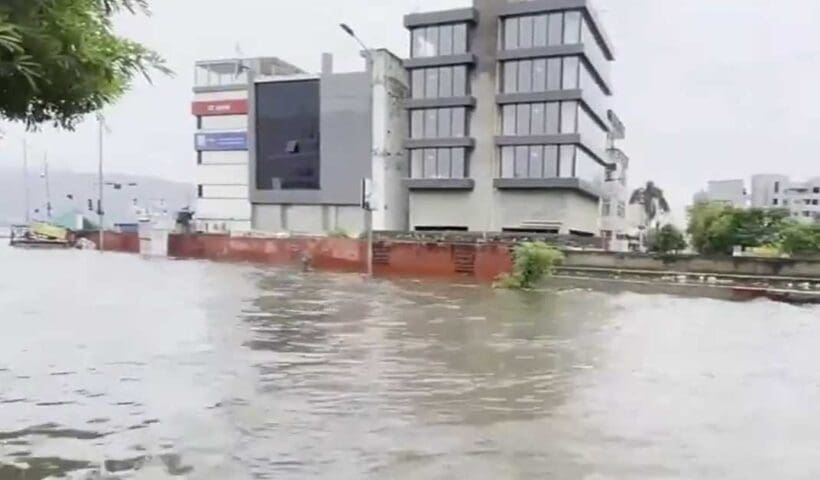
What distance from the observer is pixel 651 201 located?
97625 mm

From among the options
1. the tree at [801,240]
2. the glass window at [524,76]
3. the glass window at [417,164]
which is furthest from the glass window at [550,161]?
the tree at [801,240]

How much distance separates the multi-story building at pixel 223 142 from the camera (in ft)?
211

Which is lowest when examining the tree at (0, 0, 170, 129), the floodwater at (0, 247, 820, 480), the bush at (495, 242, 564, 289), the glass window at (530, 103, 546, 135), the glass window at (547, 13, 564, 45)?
the floodwater at (0, 247, 820, 480)

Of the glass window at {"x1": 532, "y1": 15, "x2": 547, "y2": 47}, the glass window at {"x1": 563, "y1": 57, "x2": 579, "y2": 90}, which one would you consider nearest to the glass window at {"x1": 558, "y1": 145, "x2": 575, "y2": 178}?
the glass window at {"x1": 563, "y1": 57, "x2": 579, "y2": 90}

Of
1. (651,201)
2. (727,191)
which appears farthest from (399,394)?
(727,191)

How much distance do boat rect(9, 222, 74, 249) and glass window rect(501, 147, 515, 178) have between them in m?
35.9

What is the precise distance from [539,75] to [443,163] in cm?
864

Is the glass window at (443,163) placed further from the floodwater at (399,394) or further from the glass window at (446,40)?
the floodwater at (399,394)

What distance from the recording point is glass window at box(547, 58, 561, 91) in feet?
154

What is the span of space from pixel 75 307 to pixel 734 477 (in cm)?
1548

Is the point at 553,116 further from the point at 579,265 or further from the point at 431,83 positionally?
the point at 579,265

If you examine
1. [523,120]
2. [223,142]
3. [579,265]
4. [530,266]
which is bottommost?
[579,265]

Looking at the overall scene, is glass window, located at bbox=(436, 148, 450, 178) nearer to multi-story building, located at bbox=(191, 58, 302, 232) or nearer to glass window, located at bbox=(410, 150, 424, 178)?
glass window, located at bbox=(410, 150, 424, 178)

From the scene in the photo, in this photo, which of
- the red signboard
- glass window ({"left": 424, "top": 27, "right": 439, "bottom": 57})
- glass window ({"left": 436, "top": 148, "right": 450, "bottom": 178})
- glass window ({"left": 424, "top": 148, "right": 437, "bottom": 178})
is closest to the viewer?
glass window ({"left": 436, "top": 148, "right": 450, "bottom": 178})
